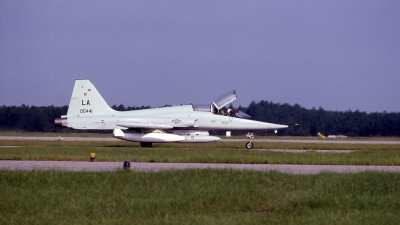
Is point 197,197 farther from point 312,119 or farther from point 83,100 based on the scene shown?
point 312,119

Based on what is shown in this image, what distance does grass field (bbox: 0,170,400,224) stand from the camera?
9656mm

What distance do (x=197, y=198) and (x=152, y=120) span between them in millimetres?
20064

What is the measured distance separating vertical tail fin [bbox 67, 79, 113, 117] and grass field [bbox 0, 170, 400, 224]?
54.7ft

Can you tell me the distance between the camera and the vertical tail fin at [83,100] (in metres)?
30.7

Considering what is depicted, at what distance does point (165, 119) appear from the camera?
3109 centimetres

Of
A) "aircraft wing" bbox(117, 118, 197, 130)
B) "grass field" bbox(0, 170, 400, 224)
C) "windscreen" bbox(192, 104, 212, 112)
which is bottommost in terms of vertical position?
"grass field" bbox(0, 170, 400, 224)

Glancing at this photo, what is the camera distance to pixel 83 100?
101 ft

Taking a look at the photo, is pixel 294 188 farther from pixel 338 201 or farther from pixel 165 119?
pixel 165 119

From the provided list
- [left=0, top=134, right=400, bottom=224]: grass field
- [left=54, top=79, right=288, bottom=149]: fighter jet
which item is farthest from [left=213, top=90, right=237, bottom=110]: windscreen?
[left=0, top=134, right=400, bottom=224]: grass field

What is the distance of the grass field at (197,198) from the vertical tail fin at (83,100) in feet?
54.7

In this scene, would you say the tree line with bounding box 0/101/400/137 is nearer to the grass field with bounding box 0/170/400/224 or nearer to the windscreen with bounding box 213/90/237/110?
the windscreen with bounding box 213/90/237/110

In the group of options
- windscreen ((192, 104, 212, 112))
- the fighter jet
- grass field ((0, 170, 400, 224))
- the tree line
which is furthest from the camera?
the tree line

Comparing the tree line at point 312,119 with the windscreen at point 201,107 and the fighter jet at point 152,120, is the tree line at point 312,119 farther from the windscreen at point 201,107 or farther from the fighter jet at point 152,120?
the windscreen at point 201,107

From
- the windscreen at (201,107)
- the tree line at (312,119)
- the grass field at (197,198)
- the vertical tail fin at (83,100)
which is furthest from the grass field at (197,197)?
the tree line at (312,119)
